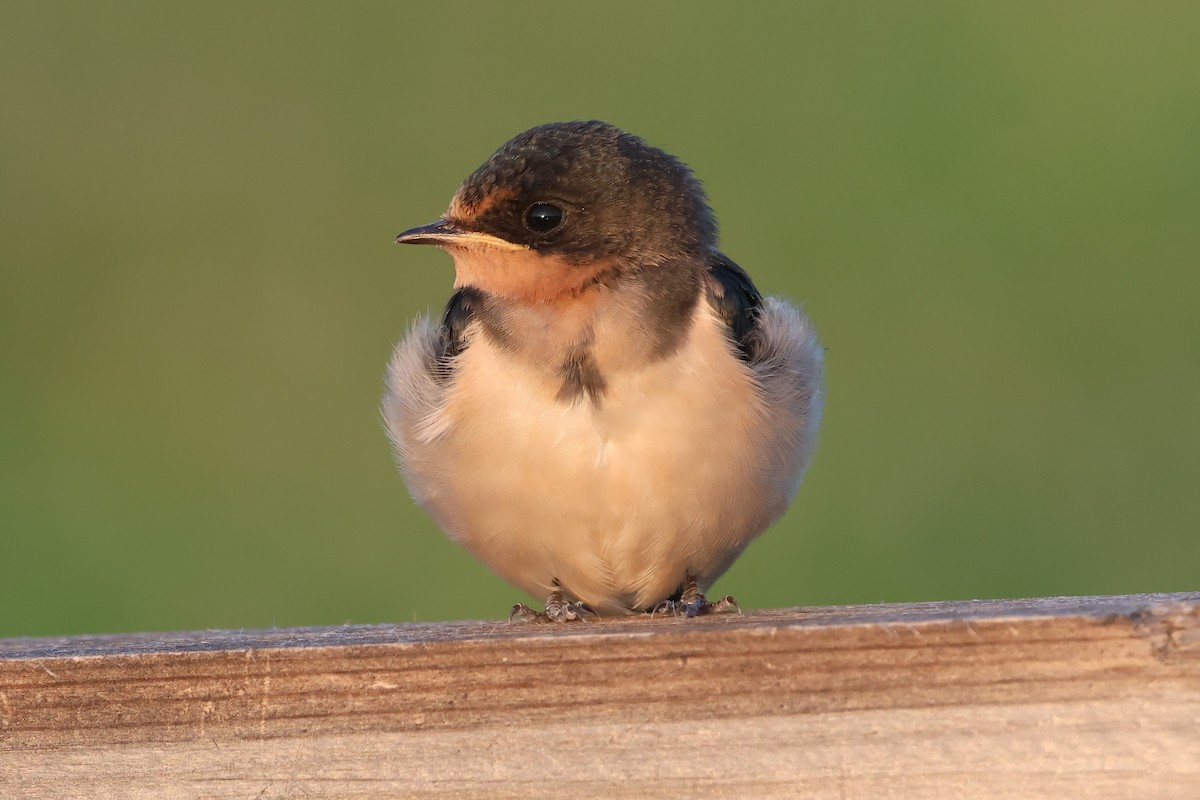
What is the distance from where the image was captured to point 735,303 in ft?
11.4

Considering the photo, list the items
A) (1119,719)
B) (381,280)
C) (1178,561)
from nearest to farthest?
(1119,719)
(1178,561)
(381,280)

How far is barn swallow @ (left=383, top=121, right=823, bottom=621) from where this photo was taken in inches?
128

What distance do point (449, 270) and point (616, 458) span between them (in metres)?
2.94

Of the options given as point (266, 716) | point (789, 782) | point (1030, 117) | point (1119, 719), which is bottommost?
point (266, 716)

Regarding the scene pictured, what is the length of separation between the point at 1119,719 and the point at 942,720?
0.20m

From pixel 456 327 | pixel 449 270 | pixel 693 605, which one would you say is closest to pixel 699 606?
pixel 693 605

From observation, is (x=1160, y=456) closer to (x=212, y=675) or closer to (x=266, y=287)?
(x=266, y=287)

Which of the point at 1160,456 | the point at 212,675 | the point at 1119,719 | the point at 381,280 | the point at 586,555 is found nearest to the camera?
the point at 1119,719

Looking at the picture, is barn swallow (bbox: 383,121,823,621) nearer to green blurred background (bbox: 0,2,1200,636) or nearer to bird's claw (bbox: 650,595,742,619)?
bird's claw (bbox: 650,595,742,619)

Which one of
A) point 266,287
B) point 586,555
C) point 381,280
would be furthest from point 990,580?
point 266,287

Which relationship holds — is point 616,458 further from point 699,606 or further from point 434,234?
point 434,234

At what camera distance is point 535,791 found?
2289 millimetres

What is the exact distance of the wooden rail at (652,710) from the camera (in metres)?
2.18

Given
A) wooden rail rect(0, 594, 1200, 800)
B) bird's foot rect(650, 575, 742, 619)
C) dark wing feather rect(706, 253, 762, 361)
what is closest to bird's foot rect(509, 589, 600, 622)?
bird's foot rect(650, 575, 742, 619)
